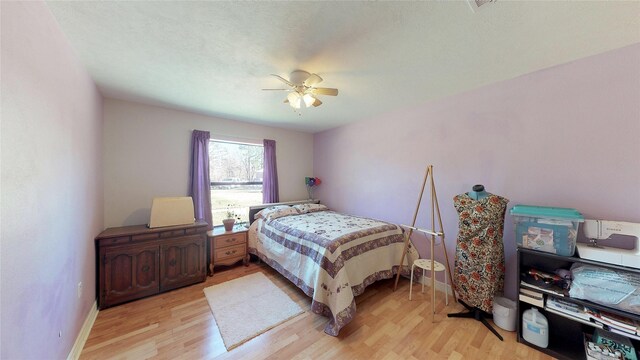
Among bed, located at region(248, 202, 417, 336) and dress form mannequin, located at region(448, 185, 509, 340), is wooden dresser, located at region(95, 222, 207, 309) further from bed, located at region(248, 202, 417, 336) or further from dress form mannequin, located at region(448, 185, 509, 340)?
dress form mannequin, located at region(448, 185, 509, 340)

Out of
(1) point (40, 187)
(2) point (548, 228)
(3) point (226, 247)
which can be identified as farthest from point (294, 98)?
(2) point (548, 228)

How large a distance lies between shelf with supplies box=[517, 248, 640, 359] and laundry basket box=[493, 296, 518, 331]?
111 mm

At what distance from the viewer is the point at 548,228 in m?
1.74

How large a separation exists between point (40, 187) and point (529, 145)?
3.75 m

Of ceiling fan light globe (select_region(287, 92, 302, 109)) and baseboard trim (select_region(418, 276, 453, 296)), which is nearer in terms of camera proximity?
ceiling fan light globe (select_region(287, 92, 302, 109))

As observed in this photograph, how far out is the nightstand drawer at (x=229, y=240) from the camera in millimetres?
3123

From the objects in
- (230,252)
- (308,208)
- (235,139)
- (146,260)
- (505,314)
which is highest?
(235,139)

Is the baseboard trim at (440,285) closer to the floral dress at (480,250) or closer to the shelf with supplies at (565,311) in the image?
the floral dress at (480,250)

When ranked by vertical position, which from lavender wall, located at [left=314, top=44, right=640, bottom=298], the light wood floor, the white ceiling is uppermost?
the white ceiling

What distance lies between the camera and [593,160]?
5.83 ft

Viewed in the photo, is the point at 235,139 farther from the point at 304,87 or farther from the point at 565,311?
the point at 565,311

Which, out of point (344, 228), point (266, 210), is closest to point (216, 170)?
point (266, 210)

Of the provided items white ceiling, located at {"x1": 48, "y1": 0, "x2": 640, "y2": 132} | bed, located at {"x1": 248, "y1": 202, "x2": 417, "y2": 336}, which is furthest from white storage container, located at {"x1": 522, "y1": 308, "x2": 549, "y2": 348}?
white ceiling, located at {"x1": 48, "y1": 0, "x2": 640, "y2": 132}

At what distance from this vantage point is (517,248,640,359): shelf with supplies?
1450mm
